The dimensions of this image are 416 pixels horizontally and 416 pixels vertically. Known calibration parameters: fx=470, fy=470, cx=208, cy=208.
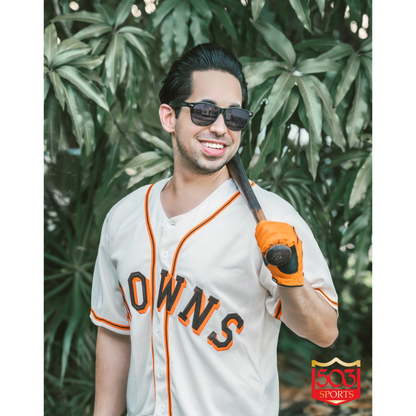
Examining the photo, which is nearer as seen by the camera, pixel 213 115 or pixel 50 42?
pixel 213 115

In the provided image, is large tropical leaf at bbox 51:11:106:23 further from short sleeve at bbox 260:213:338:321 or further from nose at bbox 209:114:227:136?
short sleeve at bbox 260:213:338:321

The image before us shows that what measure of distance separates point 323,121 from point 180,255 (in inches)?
26.8

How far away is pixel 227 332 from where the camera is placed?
0.96 meters

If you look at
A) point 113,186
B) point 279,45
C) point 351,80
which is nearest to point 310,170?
point 351,80

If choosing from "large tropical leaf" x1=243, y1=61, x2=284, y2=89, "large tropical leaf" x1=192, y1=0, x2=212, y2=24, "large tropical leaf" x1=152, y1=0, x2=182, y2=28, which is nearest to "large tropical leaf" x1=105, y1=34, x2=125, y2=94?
"large tropical leaf" x1=152, y1=0, x2=182, y2=28

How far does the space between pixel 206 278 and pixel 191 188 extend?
212mm

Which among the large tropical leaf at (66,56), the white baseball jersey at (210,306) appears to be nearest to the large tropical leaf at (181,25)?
the large tropical leaf at (66,56)

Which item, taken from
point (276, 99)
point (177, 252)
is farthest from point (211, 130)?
point (276, 99)

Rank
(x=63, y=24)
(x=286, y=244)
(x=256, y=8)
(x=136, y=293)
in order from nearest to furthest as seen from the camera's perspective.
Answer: (x=286, y=244), (x=136, y=293), (x=256, y=8), (x=63, y=24)

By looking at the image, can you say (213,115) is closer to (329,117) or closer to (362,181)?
(329,117)

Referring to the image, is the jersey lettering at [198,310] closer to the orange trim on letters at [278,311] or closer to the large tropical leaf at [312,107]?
the orange trim on letters at [278,311]

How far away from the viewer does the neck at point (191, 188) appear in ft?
3.39

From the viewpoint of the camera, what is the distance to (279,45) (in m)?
1.42

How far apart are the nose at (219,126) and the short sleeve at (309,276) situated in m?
0.22
